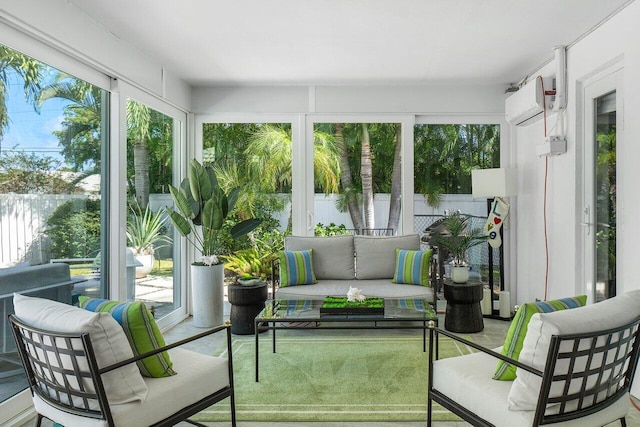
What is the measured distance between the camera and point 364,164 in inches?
221

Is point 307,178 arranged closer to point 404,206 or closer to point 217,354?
point 404,206

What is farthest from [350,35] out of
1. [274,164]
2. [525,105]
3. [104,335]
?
[104,335]

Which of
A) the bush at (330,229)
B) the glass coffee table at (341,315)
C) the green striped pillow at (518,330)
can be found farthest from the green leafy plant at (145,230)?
the green striped pillow at (518,330)

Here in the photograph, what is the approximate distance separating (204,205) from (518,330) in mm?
3596

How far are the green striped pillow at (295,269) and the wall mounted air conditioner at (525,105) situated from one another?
2627mm

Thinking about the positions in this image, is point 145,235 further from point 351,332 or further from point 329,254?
point 351,332

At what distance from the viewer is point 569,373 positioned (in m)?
1.75

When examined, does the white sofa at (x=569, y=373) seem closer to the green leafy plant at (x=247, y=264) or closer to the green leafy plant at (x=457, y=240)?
the green leafy plant at (x=457, y=240)

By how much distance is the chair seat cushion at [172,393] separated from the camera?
6.19ft

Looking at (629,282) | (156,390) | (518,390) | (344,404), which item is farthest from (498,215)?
(156,390)

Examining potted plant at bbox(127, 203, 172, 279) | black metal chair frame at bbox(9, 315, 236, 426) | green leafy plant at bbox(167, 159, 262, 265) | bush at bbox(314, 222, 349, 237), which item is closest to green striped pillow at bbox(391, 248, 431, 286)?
bush at bbox(314, 222, 349, 237)

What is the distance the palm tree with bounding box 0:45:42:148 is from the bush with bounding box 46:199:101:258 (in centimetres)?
72

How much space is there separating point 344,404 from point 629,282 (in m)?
2.09

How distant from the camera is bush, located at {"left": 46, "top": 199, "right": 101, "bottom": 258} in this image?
323 cm
